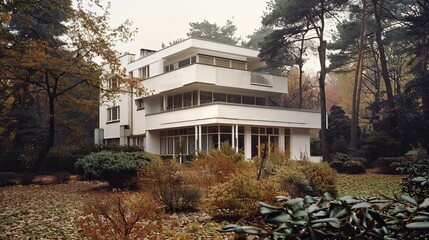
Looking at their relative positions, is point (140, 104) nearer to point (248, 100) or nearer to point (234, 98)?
point (234, 98)

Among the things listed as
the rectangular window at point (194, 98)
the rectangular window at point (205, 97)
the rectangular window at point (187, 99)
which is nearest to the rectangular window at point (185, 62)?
the rectangular window at point (187, 99)

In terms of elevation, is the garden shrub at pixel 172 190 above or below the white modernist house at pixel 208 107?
below

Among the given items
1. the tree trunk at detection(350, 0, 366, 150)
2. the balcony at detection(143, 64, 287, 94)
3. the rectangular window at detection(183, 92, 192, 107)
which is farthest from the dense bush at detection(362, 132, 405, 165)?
the rectangular window at detection(183, 92, 192, 107)

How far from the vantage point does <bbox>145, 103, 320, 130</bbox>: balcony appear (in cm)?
2542

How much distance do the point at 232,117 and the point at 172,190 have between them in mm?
15660

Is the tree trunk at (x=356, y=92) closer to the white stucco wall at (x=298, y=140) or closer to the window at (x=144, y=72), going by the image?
the white stucco wall at (x=298, y=140)

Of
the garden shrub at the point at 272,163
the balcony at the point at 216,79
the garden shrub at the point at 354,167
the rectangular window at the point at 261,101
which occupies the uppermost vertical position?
the balcony at the point at 216,79

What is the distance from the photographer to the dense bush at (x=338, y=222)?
1454 millimetres

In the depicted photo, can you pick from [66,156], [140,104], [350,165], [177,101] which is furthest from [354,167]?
[140,104]

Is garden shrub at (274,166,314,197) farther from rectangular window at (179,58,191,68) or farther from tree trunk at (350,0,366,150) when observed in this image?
rectangular window at (179,58,191,68)

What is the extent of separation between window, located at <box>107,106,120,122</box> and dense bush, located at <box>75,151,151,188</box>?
2326 cm

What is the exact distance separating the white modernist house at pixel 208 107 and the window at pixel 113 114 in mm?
1917

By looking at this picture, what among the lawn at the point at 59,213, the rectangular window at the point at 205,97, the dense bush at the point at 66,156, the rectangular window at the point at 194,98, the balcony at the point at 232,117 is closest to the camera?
the lawn at the point at 59,213

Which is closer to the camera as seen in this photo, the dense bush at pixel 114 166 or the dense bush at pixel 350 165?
the dense bush at pixel 114 166
